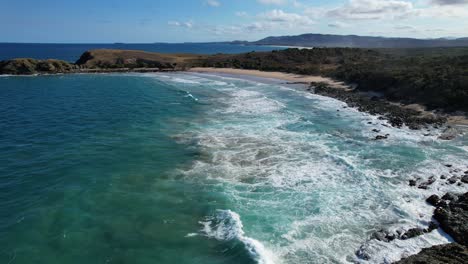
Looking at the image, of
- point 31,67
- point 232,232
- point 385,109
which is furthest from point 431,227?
point 31,67

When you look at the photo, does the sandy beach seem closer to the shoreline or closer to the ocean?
the shoreline

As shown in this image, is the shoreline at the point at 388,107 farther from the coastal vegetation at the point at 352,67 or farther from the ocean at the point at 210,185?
the ocean at the point at 210,185

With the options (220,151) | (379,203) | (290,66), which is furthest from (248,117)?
(290,66)

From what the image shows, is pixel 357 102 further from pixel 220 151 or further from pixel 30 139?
pixel 30 139

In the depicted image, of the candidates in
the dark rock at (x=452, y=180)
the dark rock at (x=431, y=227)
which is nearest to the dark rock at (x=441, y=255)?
the dark rock at (x=431, y=227)

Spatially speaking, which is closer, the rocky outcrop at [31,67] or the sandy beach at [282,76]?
the sandy beach at [282,76]
